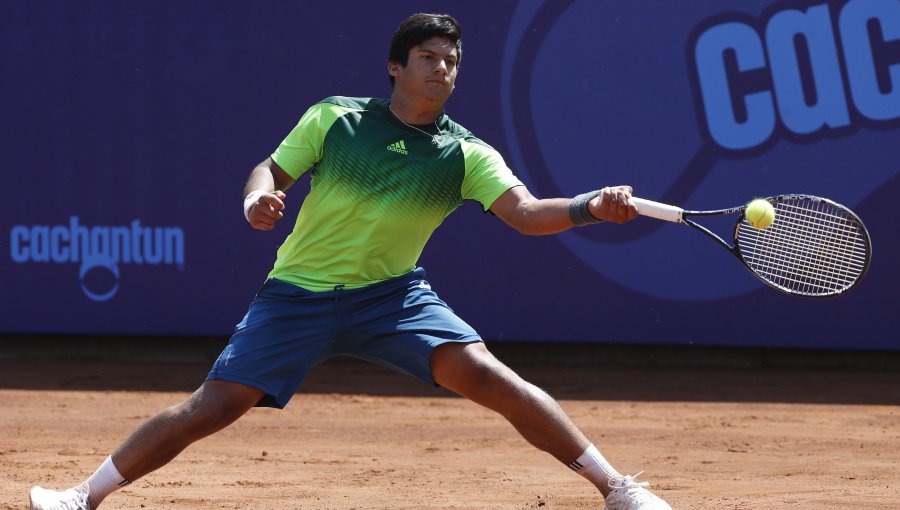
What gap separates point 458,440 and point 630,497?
2.34 meters

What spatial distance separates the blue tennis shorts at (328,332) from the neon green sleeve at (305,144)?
1.18 ft

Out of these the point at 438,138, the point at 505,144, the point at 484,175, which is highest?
the point at 438,138

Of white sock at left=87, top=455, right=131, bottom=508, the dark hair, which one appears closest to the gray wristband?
the dark hair

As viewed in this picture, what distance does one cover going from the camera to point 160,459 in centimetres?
356

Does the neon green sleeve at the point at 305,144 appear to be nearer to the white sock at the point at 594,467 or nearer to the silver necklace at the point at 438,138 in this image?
the silver necklace at the point at 438,138

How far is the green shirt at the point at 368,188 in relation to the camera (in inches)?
147

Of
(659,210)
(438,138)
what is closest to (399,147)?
(438,138)

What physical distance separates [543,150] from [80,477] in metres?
3.68

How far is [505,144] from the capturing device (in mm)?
7586

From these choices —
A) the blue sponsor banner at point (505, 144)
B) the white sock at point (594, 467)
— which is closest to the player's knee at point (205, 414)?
the white sock at point (594, 467)

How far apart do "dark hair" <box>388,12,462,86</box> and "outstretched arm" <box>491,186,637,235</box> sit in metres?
0.51

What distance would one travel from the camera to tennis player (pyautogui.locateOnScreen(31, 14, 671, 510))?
3.57m

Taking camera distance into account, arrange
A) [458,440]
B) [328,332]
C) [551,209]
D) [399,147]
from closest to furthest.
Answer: [551,209]
[328,332]
[399,147]
[458,440]

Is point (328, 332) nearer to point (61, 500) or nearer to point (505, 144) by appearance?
point (61, 500)
